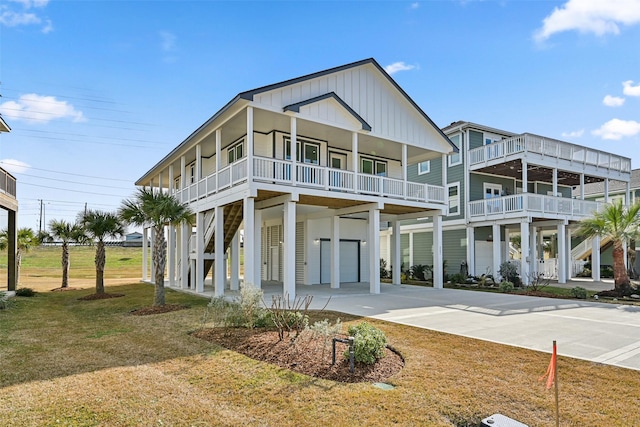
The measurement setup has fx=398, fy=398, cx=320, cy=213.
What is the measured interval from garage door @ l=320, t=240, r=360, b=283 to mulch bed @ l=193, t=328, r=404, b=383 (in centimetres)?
1284

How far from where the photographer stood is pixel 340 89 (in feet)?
55.1

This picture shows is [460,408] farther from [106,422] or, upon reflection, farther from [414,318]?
[414,318]

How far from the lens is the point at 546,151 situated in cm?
2231

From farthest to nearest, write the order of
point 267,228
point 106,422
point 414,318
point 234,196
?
point 267,228 → point 234,196 → point 414,318 → point 106,422

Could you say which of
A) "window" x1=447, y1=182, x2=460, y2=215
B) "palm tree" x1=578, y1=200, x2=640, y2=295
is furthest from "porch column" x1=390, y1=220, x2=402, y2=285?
"palm tree" x1=578, y1=200, x2=640, y2=295

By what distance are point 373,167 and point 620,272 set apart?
1159cm

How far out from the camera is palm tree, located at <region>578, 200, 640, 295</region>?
1652 cm

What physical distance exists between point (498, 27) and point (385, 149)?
864 cm

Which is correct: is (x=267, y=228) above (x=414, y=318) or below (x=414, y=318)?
above

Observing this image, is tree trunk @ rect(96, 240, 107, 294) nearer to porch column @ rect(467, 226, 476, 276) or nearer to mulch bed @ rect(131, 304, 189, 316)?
mulch bed @ rect(131, 304, 189, 316)

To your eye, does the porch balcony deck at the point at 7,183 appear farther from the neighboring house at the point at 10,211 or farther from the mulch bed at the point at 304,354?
the mulch bed at the point at 304,354

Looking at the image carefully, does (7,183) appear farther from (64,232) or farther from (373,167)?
(373,167)

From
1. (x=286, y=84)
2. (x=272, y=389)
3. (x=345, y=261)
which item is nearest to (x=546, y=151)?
(x=345, y=261)

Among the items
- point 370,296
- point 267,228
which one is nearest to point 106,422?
point 370,296
